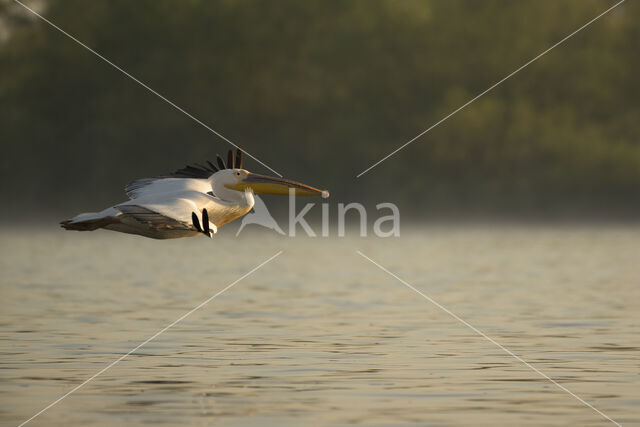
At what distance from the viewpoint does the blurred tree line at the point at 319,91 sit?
269 feet

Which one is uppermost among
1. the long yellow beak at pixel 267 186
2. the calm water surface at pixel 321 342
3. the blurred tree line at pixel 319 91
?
the blurred tree line at pixel 319 91

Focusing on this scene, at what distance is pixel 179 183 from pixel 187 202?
1.38 m

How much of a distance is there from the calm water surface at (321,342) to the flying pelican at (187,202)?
1.82 metres

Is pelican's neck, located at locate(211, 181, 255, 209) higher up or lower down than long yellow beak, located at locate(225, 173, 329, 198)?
lower down

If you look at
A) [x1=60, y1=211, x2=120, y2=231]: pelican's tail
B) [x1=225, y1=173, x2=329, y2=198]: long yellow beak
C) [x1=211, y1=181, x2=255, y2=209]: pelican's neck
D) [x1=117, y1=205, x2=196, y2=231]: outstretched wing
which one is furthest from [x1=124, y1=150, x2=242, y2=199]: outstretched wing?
[x1=60, y1=211, x2=120, y2=231]: pelican's tail

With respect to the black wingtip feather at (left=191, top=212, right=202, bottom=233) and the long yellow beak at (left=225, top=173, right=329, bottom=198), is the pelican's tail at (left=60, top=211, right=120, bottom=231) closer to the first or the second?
the black wingtip feather at (left=191, top=212, right=202, bottom=233)

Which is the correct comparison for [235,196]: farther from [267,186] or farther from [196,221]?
[196,221]

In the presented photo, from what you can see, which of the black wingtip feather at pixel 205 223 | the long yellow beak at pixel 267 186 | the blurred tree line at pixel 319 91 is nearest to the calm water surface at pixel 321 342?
the black wingtip feather at pixel 205 223

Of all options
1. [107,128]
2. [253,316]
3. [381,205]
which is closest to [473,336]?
[253,316]

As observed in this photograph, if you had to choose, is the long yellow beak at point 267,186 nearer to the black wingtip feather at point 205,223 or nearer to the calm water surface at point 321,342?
the black wingtip feather at point 205,223

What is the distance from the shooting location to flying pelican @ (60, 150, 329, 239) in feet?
48.6

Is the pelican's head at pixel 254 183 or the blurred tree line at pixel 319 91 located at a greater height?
the blurred tree line at pixel 319 91

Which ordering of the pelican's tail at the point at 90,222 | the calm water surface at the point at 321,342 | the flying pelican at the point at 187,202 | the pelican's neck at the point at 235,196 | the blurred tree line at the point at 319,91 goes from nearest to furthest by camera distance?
the calm water surface at the point at 321,342 < the pelican's tail at the point at 90,222 < the flying pelican at the point at 187,202 < the pelican's neck at the point at 235,196 < the blurred tree line at the point at 319,91

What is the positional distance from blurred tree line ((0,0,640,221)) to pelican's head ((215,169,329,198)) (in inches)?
2490
